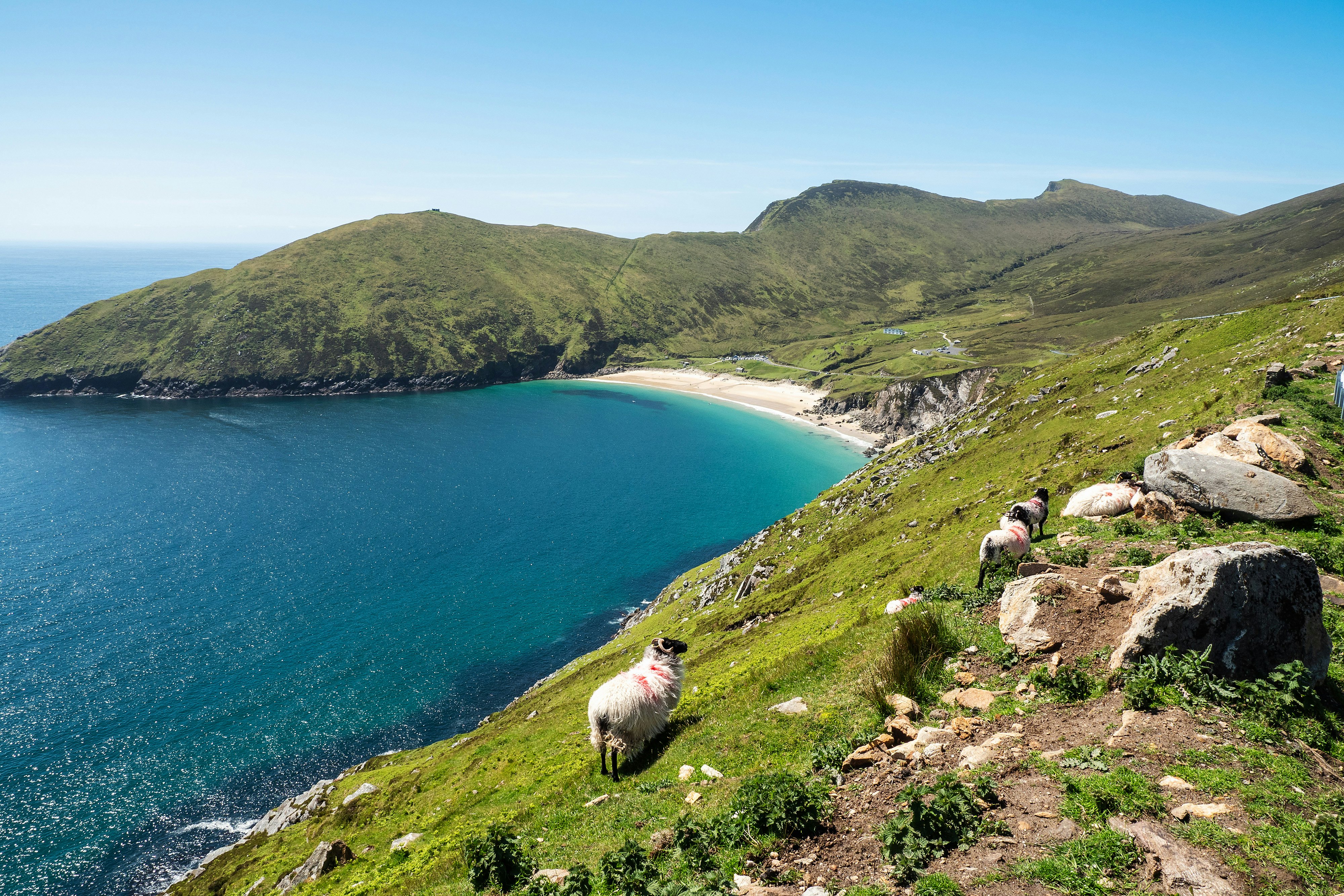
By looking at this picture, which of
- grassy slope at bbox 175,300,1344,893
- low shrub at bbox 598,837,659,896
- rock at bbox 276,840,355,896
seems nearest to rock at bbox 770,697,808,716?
grassy slope at bbox 175,300,1344,893

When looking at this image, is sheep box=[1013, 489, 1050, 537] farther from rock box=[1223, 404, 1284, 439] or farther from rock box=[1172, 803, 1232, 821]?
rock box=[1172, 803, 1232, 821]

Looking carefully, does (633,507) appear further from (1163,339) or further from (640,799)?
(640,799)

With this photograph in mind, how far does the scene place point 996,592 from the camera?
2041 centimetres

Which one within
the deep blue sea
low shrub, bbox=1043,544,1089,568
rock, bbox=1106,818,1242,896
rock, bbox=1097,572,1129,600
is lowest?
the deep blue sea

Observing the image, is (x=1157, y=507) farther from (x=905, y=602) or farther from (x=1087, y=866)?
(x=1087, y=866)

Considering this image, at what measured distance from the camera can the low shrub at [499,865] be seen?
1477cm

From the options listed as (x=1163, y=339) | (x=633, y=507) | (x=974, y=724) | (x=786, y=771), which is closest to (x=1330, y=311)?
(x=1163, y=339)

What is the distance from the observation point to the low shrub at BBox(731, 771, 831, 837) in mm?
11805

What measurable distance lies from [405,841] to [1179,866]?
33.2 m

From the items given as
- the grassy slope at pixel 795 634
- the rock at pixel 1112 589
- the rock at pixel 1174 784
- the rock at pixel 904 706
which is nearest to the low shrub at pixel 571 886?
the grassy slope at pixel 795 634

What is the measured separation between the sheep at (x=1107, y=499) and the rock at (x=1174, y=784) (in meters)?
17.2

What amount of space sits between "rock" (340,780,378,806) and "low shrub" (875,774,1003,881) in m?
42.5

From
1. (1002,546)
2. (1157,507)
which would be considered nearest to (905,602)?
(1002,546)

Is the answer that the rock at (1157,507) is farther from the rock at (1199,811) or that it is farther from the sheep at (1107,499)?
the rock at (1199,811)
